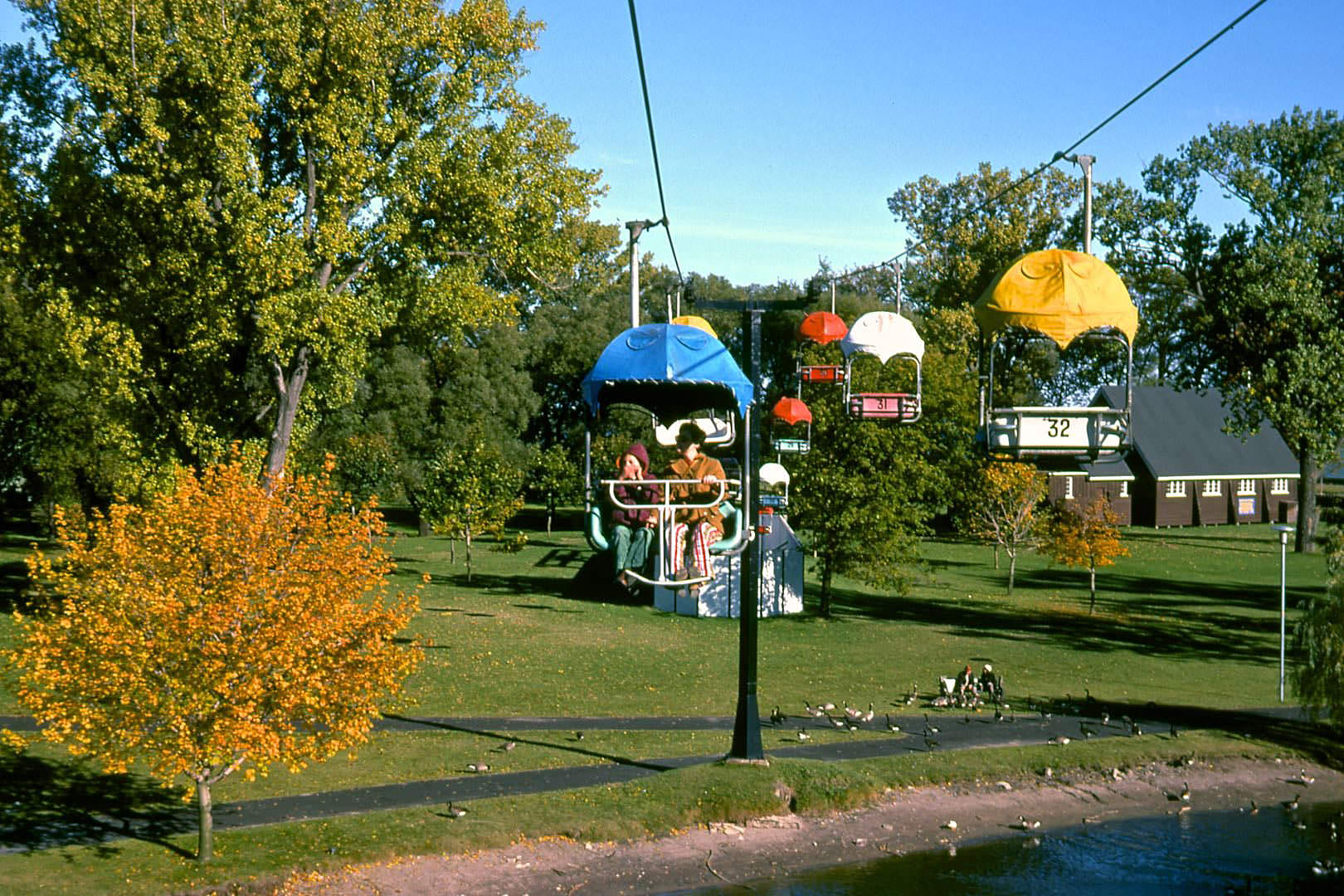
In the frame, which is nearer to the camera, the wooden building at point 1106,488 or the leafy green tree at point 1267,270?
the leafy green tree at point 1267,270

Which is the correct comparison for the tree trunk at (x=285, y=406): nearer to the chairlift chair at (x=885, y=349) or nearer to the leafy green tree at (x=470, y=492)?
the leafy green tree at (x=470, y=492)

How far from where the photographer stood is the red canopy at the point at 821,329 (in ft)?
95.0

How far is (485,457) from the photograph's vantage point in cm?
5369

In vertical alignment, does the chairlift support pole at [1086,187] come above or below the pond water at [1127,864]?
above

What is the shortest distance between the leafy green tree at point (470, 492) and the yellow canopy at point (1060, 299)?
3925 centimetres

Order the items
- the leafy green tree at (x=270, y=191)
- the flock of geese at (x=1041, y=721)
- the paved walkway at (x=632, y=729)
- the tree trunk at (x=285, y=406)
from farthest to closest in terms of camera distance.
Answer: the tree trunk at (x=285, y=406) → the leafy green tree at (x=270, y=191) → the flock of geese at (x=1041, y=721) → the paved walkway at (x=632, y=729)

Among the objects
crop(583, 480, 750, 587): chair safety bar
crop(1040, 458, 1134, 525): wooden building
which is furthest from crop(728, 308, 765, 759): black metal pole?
crop(1040, 458, 1134, 525): wooden building

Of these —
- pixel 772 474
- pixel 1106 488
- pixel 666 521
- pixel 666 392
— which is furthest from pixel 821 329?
pixel 1106 488

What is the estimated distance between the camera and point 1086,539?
48.3 m

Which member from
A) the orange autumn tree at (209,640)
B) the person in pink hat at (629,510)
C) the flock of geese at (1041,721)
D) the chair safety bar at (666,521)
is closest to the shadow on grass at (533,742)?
the flock of geese at (1041,721)

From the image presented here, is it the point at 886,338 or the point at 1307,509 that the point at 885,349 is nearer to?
the point at 886,338

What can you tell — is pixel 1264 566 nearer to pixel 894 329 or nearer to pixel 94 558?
pixel 894 329

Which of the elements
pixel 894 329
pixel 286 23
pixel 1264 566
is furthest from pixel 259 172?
pixel 1264 566

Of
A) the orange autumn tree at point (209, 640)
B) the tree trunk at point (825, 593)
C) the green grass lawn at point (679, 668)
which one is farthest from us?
the tree trunk at point (825, 593)
